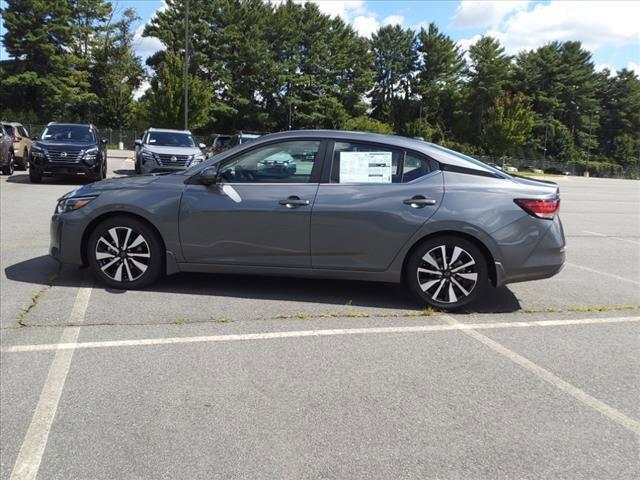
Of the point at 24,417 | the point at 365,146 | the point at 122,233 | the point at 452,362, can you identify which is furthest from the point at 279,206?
the point at 24,417

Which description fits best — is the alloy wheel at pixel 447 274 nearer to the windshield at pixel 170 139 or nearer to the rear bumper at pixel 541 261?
the rear bumper at pixel 541 261

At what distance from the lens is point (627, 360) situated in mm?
4406

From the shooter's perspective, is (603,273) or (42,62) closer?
(603,273)

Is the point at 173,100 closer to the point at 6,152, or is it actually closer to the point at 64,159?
the point at 6,152

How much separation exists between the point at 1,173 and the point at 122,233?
16.2m

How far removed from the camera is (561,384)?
3.92 meters

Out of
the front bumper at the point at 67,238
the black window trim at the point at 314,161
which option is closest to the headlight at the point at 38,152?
the front bumper at the point at 67,238

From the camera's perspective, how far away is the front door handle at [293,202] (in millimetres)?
5430

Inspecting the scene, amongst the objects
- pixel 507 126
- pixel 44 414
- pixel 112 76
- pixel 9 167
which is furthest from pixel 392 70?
pixel 44 414

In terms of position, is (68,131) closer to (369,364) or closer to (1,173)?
(1,173)

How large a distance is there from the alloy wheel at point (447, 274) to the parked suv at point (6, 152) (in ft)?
54.9

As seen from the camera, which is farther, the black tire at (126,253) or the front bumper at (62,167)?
the front bumper at (62,167)

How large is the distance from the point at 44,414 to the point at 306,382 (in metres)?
1.53

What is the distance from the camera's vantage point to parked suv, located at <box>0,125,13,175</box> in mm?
18172
